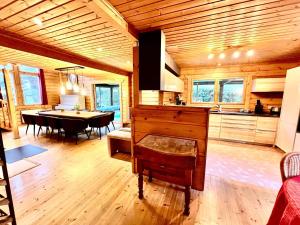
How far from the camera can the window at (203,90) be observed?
4969 millimetres

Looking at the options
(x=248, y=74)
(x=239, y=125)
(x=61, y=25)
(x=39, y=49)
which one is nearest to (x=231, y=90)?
(x=248, y=74)

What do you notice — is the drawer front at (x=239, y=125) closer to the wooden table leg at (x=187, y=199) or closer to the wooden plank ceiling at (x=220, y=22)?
the wooden plank ceiling at (x=220, y=22)

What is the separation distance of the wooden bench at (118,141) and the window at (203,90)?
3042 millimetres

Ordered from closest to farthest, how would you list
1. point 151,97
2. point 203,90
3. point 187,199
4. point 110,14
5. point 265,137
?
point 110,14
point 187,199
point 151,97
point 265,137
point 203,90

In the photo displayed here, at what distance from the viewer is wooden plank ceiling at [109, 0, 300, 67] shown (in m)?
1.59

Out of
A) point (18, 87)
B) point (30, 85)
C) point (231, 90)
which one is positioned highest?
point (30, 85)

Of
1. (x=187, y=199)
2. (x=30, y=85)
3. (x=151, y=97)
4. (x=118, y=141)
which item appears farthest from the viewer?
(x=30, y=85)

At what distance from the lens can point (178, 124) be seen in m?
2.17

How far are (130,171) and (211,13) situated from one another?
2.83 metres

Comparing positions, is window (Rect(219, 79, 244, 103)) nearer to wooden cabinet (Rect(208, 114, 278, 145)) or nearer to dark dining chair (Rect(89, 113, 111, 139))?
wooden cabinet (Rect(208, 114, 278, 145))

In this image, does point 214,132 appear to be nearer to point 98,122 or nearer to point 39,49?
point 98,122

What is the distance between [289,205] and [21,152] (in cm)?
484

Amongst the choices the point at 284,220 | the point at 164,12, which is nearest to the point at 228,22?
the point at 164,12

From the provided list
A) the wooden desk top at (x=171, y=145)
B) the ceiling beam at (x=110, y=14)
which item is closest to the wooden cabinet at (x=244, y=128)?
the wooden desk top at (x=171, y=145)
